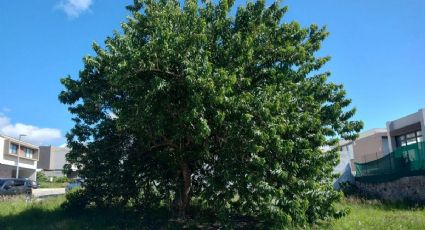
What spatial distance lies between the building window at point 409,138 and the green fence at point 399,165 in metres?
8.15

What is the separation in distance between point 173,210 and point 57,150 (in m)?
73.2

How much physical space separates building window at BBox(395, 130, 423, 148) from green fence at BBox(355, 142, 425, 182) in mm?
8154

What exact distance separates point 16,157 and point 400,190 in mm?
53669

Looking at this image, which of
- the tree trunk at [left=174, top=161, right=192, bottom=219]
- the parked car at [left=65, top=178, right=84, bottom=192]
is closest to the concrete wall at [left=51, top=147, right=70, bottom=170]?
the parked car at [left=65, top=178, right=84, bottom=192]

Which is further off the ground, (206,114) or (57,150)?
(57,150)

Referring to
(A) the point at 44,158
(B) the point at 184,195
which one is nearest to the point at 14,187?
(B) the point at 184,195

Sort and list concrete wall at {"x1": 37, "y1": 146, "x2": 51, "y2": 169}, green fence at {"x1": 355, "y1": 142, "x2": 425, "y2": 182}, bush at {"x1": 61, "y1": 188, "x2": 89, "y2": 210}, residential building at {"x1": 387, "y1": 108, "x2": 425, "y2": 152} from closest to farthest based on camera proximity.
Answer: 1. bush at {"x1": 61, "y1": 188, "x2": 89, "y2": 210}
2. green fence at {"x1": 355, "y1": 142, "x2": 425, "y2": 182}
3. residential building at {"x1": 387, "y1": 108, "x2": 425, "y2": 152}
4. concrete wall at {"x1": 37, "y1": 146, "x2": 51, "y2": 169}

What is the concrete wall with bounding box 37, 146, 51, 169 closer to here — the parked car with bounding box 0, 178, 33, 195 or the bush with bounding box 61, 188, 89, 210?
the parked car with bounding box 0, 178, 33, 195

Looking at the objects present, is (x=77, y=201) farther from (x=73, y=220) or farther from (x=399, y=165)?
(x=399, y=165)

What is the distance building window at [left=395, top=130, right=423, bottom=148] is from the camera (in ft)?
100

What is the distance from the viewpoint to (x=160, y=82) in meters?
11.4

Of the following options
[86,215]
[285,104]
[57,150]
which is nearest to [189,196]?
[86,215]

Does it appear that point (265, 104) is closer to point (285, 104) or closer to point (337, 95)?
point (285, 104)

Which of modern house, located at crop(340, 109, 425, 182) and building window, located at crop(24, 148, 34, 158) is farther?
building window, located at crop(24, 148, 34, 158)
